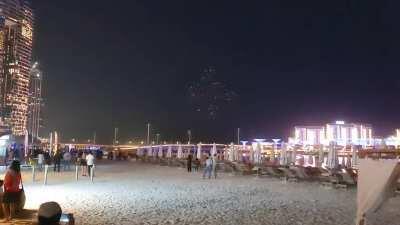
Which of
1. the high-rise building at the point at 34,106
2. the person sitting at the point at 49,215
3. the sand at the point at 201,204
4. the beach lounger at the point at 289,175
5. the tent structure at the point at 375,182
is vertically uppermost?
the high-rise building at the point at 34,106

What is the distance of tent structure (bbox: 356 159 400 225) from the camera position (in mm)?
6064

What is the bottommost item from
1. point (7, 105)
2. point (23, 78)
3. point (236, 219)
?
point (236, 219)

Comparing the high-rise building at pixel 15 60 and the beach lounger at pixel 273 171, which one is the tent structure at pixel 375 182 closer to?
the beach lounger at pixel 273 171

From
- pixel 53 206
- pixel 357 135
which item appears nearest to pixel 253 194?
pixel 53 206

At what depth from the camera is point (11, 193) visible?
409 inches

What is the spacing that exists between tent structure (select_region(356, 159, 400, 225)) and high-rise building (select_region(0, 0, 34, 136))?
64979mm

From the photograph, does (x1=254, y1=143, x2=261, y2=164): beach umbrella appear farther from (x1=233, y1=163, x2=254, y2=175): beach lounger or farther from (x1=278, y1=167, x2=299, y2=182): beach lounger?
(x1=278, y1=167, x2=299, y2=182): beach lounger

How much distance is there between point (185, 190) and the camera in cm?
1892

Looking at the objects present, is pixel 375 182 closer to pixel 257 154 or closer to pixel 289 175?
pixel 289 175

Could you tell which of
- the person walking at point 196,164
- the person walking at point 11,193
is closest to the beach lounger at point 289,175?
the person walking at point 196,164

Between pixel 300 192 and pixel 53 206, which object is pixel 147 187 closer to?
pixel 300 192

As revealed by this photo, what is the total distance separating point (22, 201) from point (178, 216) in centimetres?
366

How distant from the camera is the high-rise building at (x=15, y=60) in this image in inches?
2677

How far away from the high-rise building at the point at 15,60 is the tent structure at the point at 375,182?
213 feet
